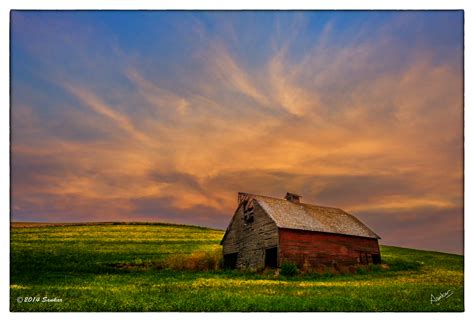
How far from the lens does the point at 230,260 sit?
4200 centimetres

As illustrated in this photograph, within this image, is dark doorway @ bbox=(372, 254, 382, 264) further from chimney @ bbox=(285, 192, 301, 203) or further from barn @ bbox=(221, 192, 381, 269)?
chimney @ bbox=(285, 192, 301, 203)

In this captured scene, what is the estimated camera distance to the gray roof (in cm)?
3728

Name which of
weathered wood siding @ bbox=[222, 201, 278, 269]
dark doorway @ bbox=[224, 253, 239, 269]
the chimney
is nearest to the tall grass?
dark doorway @ bbox=[224, 253, 239, 269]

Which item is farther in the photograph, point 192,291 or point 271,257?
point 271,257

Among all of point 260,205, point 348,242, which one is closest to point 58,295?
point 260,205

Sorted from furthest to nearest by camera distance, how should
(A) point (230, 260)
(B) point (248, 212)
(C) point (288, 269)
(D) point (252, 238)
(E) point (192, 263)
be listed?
(A) point (230, 260), (B) point (248, 212), (D) point (252, 238), (E) point (192, 263), (C) point (288, 269)

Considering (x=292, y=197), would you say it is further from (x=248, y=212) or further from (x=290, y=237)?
(x=290, y=237)

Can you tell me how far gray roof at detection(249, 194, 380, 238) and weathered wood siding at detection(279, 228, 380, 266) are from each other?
0.52 metres

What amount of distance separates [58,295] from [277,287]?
1092 cm

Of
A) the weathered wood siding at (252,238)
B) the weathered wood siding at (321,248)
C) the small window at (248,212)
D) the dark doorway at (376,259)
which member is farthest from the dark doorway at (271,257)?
the dark doorway at (376,259)

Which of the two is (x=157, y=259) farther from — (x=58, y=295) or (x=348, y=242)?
(x=58, y=295)

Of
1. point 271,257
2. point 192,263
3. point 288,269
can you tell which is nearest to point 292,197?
point 271,257

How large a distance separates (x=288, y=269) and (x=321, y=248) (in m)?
5.93

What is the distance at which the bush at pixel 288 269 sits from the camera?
32812 mm
